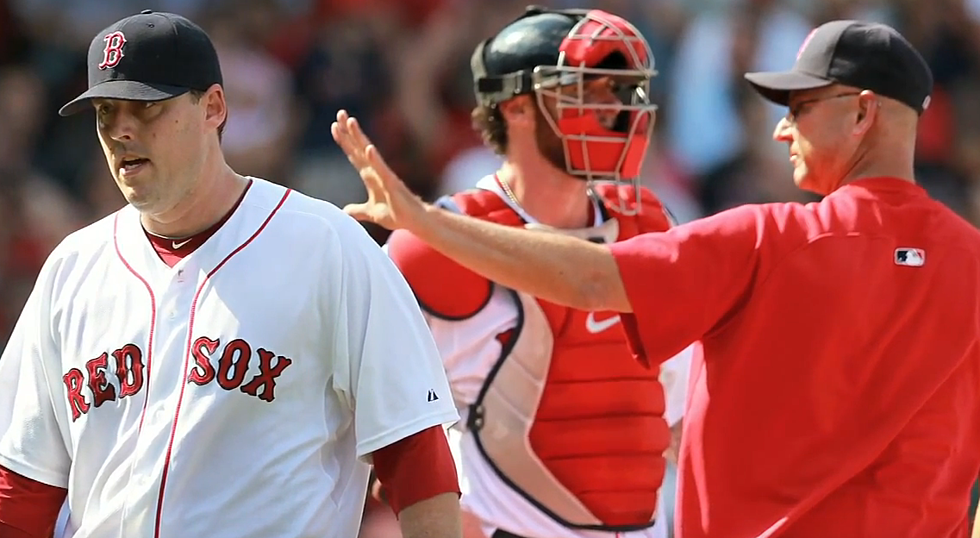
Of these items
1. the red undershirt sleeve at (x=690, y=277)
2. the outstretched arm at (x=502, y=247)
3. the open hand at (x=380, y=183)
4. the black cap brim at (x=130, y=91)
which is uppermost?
the black cap brim at (x=130, y=91)

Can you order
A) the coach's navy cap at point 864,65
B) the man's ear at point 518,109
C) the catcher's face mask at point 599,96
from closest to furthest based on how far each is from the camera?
the coach's navy cap at point 864,65 → the catcher's face mask at point 599,96 → the man's ear at point 518,109

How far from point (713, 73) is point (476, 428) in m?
5.64

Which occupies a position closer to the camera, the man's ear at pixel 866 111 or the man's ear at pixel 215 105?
the man's ear at pixel 215 105

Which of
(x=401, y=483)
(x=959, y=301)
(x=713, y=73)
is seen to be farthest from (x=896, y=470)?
(x=713, y=73)

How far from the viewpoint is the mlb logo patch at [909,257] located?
394cm

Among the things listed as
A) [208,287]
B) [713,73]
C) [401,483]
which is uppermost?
[208,287]

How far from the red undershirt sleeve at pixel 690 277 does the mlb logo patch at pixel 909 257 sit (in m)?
0.34

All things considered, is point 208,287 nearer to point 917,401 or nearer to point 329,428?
point 329,428

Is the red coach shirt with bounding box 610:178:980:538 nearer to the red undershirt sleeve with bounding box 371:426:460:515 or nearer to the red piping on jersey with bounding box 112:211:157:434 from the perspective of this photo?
the red undershirt sleeve with bounding box 371:426:460:515

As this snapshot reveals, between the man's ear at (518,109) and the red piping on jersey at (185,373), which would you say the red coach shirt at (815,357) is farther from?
the man's ear at (518,109)

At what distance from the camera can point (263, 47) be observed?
31.9 ft

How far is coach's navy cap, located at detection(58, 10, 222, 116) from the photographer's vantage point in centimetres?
360

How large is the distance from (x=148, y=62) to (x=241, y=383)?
0.74 metres

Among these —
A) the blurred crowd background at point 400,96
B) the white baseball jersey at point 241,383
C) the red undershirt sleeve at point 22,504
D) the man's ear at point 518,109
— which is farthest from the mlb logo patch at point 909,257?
the blurred crowd background at point 400,96
